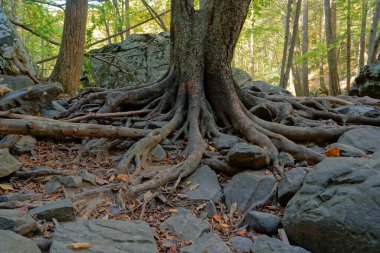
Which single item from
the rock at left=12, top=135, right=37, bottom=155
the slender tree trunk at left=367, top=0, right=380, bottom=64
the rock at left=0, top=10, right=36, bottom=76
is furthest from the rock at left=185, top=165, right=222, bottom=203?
the slender tree trunk at left=367, top=0, right=380, bottom=64

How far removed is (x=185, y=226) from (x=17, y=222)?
1.34 meters

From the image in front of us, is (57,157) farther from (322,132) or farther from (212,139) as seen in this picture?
(322,132)

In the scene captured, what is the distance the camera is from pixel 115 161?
4109mm

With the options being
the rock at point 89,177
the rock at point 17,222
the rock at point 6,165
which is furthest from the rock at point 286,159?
the rock at point 6,165

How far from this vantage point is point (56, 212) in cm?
254

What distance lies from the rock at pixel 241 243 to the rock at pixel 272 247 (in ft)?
0.19

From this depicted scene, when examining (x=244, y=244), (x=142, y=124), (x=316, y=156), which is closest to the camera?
(x=244, y=244)

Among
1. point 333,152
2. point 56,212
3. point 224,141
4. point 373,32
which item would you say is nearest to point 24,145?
point 56,212

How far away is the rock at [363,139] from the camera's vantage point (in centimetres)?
421

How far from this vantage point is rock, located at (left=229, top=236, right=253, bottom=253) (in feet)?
8.20

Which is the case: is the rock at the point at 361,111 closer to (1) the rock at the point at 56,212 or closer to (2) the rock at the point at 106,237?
(2) the rock at the point at 106,237

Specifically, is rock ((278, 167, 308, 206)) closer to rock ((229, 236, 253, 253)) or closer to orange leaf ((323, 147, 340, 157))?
rock ((229, 236, 253, 253))

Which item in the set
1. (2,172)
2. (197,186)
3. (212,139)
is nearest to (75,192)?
(2,172)

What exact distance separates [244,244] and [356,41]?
94.7 ft
